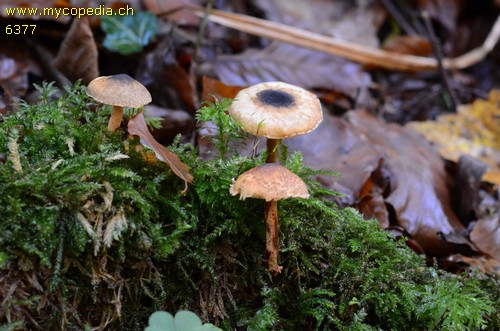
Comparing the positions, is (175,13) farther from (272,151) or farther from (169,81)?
(272,151)

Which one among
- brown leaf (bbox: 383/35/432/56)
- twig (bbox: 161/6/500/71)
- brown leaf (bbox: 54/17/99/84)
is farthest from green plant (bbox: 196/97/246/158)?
brown leaf (bbox: 383/35/432/56)

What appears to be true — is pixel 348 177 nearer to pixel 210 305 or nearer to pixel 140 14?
pixel 210 305

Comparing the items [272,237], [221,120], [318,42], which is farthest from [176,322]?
[318,42]

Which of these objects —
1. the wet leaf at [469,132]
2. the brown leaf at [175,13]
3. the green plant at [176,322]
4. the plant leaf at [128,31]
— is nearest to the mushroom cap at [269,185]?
the green plant at [176,322]

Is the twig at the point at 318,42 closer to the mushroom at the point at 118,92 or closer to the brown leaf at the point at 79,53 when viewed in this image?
the brown leaf at the point at 79,53

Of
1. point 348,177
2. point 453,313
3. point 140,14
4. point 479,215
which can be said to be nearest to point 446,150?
point 479,215

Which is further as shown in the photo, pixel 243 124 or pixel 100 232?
pixel 243 124
